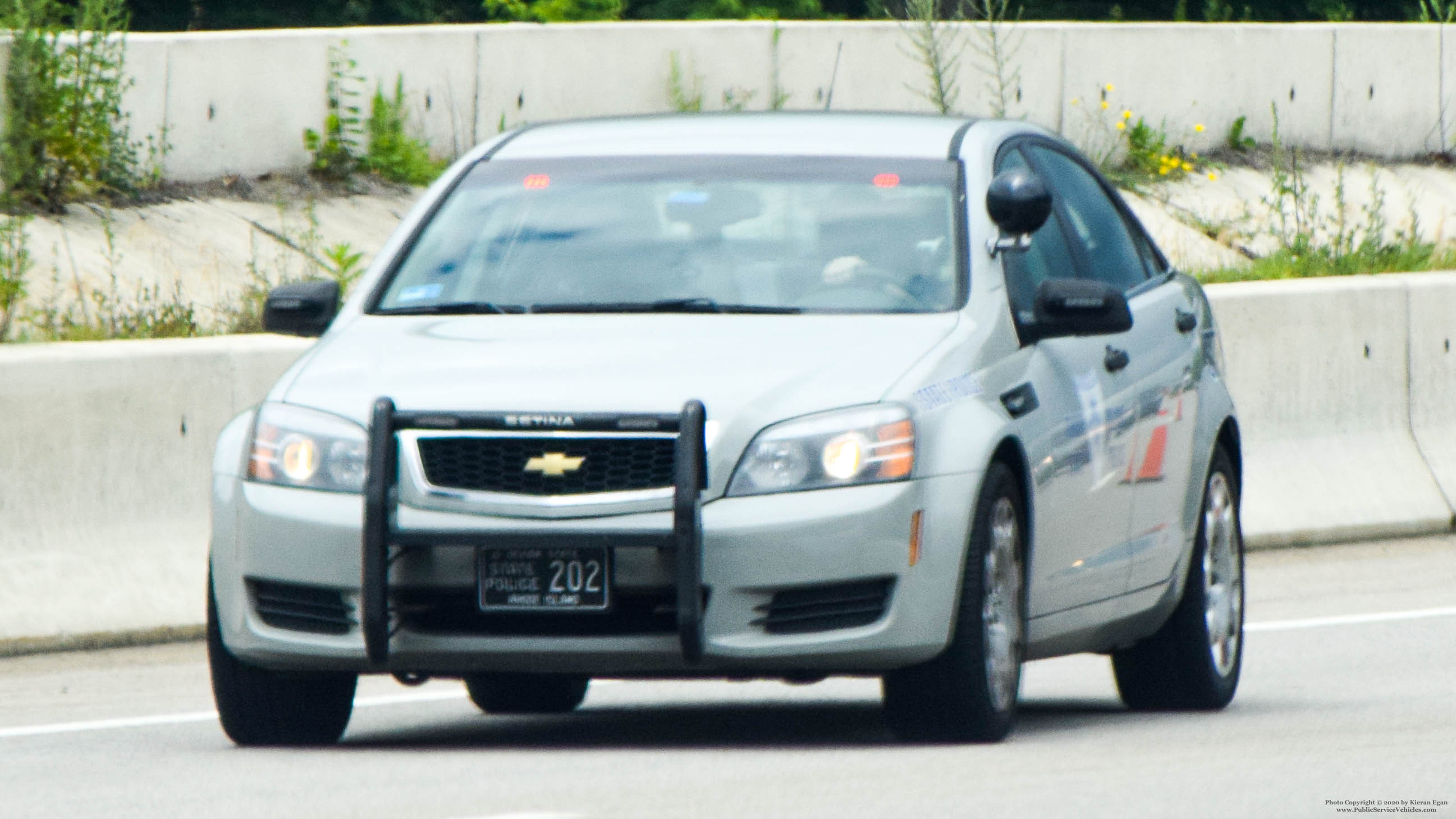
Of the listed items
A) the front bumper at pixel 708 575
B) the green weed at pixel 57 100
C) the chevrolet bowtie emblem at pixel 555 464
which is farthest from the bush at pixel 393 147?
the chevrolet bowtie emblem at pixel 555 464

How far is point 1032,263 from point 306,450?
2234mm

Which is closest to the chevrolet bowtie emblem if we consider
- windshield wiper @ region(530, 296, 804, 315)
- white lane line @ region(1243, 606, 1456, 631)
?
windshield wiper @ region(530, 296, 804, 315)

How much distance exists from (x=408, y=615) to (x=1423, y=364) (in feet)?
A: 30.0

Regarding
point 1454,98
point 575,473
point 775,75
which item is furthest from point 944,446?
point 1454,98

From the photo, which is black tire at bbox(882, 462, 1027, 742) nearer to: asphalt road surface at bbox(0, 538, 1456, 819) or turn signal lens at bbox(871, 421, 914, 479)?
asphalt road surface at bbox(0, 538, 1456, 819)

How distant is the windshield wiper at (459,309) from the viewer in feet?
28.0

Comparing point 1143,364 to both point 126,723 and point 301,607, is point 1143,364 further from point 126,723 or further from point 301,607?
point 126,723

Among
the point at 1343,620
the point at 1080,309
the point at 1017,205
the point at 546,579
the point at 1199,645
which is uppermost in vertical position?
the point at 1017,205

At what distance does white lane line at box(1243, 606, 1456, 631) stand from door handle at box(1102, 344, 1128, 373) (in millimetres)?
3256

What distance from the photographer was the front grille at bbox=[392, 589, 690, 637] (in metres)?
7.68

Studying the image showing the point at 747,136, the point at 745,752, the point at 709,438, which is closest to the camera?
the point at 709,438

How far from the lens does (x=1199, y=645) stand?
9664 millimetres

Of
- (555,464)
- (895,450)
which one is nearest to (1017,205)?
(895,450)

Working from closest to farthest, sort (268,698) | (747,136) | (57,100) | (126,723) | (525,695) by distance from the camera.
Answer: (268,698) < (747,136) < (126,723) < (525,695) < (57,100)
